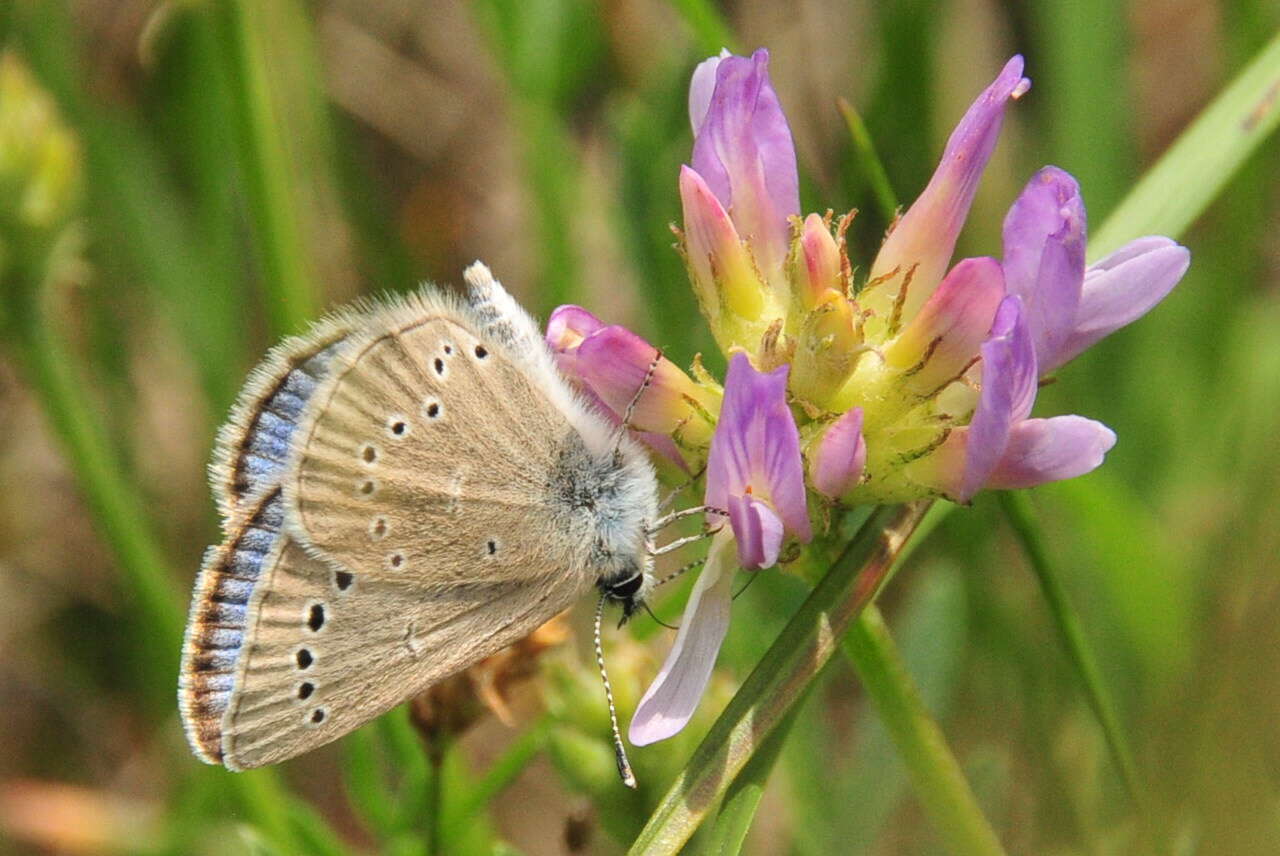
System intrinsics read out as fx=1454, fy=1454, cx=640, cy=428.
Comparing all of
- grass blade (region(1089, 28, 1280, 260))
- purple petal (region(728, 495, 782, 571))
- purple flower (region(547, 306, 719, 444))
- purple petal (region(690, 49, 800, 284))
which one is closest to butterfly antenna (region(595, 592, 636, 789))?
purple flower (region(547, 306, 719, 444))

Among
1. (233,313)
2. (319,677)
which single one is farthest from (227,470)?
(233,313)

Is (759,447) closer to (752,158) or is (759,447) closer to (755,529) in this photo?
(755,529)

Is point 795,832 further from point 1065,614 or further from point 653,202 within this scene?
point 653,202

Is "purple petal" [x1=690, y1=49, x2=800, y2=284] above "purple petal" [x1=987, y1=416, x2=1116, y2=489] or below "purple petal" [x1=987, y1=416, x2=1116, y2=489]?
above

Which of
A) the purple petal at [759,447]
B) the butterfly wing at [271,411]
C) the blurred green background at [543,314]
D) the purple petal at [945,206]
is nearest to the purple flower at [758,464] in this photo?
the purple petal at [759,447]

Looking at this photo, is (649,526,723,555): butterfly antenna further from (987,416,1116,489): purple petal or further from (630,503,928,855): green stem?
(987,416,1116,489): purple petal

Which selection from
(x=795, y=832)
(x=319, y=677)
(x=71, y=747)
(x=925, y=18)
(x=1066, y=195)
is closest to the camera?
(x=1066, y=195)
